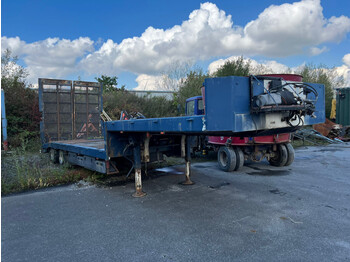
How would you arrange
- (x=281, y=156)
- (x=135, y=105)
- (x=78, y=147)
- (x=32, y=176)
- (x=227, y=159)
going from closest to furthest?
(x=32, y=176) → (x=78, y=147) → (x=227, y=159) → (x=281, y=156) → (x=135, y=105)

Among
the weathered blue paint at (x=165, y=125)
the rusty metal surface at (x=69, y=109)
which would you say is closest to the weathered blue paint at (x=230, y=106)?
the weathered blue paint at (x=165, y=125)

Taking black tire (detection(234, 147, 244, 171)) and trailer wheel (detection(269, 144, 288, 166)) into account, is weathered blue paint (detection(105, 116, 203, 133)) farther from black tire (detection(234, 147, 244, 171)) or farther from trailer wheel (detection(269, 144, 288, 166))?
trailer wheel (detection(269, 144, 288, 166))

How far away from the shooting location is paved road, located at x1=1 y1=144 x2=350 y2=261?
3.00m

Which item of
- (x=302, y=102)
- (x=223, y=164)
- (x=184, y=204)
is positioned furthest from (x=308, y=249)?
(x=223, y=164)

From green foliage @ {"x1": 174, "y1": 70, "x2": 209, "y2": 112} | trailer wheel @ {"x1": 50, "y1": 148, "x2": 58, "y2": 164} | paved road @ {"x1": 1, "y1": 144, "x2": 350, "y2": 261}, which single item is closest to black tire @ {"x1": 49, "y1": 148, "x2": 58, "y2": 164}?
trailer wheel @ {"x1": 50, "y1": 148, "x2": 58, "y2": 164}

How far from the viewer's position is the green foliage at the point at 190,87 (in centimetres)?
1633

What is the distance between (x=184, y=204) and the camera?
15.3 ft

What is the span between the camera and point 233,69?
53.1ft

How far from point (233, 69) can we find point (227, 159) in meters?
10.1

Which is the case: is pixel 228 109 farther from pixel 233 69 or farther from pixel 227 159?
pixel 233 69

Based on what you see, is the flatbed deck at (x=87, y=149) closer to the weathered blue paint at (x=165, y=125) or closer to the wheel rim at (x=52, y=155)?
the wheel rim at (x=52, y=155)

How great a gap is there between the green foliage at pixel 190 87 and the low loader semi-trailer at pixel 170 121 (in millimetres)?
7793

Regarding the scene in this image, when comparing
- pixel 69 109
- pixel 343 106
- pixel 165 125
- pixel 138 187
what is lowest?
pixel 138 187

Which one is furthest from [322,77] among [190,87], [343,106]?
[190,87]
